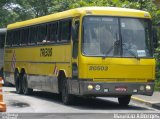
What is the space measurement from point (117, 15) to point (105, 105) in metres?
3.15

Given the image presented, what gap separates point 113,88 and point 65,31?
9.65ft

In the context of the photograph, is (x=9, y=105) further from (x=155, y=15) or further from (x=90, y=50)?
(x=155, y=15)

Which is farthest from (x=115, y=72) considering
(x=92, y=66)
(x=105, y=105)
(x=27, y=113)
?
(x=27, y=113)

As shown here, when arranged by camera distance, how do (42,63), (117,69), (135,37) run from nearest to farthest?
(117,69)
(135,37)
(42,63)

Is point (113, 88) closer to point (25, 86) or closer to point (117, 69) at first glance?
point (117, 69)

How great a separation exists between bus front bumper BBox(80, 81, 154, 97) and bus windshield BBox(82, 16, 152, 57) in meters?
0.90

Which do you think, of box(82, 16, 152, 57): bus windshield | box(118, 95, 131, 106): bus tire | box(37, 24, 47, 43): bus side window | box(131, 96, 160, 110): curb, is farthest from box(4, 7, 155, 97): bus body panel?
box(37, 24, 47, 43): bus side window

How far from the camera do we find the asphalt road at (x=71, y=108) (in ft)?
53.1

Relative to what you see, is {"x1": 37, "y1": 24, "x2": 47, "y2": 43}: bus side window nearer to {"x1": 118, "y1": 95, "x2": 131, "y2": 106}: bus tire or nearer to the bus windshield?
{"x1": 118, "y1": 95, "x2": 131, "y2": 106}: bus tire

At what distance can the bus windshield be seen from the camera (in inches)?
715

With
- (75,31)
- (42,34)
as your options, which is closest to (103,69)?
(75,31)

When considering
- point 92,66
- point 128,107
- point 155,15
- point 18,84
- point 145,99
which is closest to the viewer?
point 92,66

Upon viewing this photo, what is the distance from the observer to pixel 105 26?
18438 millimetres

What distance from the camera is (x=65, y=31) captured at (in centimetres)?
1988
